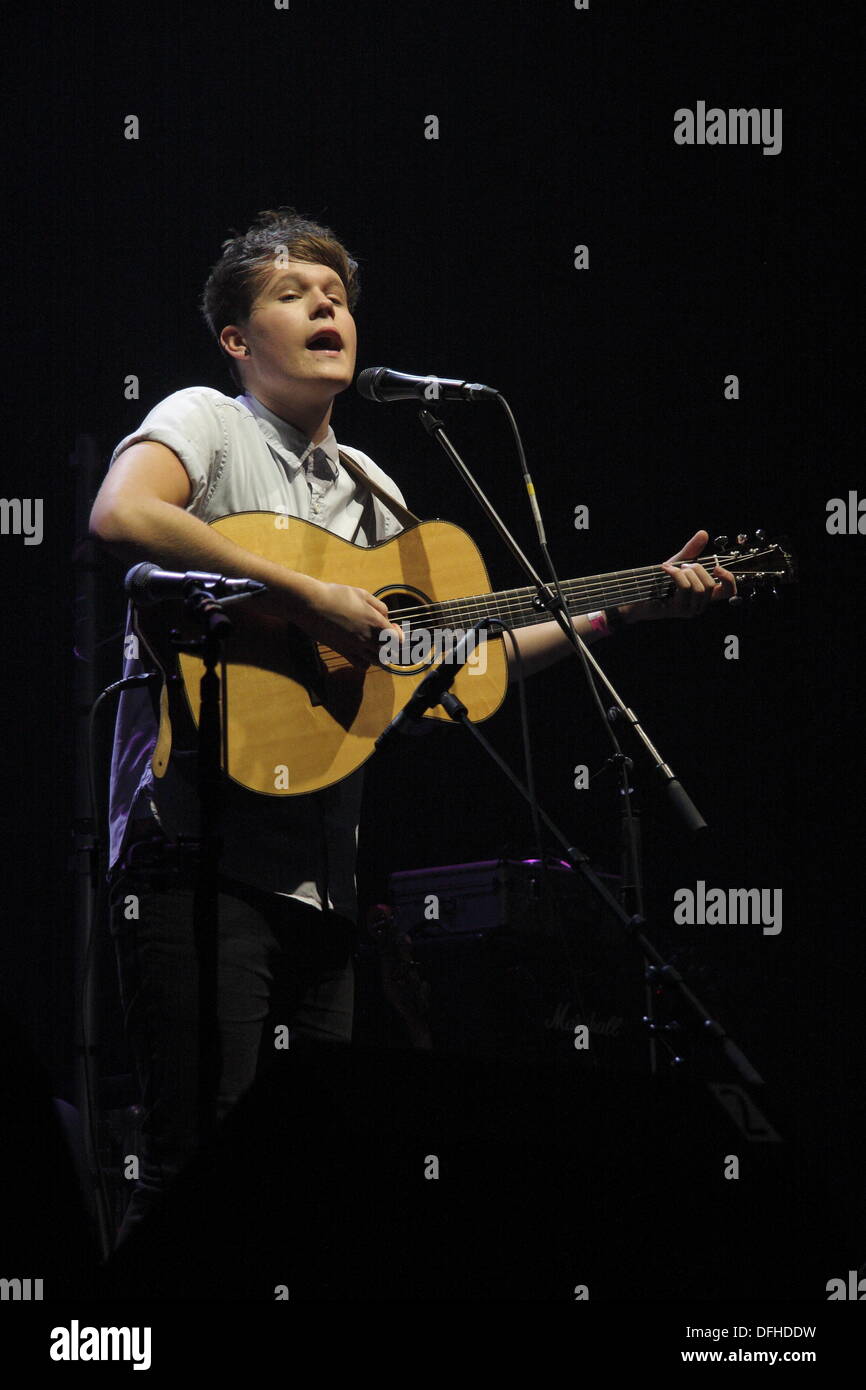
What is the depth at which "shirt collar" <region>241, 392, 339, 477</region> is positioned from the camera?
11.0 feet

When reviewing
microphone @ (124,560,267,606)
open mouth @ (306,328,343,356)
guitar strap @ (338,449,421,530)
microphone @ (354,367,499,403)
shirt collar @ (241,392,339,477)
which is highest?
open mouth @ (306,328,343,356)

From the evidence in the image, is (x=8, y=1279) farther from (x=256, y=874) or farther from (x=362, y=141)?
(x=362, y=141)

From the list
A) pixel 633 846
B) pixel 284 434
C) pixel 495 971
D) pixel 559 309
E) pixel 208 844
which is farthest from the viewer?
pixel 559 309

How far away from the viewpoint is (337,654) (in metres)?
3.15

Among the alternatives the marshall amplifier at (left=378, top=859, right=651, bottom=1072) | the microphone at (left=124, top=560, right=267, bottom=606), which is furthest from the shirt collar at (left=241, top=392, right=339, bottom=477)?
the marshall amplifier at (left=378, top=859, right=651, bottom=1072)

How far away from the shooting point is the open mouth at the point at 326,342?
3396mm

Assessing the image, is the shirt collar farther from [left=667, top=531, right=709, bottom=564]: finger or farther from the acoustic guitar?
[left=667, top=531, right=709, bottom=564]: finger

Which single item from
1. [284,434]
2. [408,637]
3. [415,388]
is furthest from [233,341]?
[408,637]

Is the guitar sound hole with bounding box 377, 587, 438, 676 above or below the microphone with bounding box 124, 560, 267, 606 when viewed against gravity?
above

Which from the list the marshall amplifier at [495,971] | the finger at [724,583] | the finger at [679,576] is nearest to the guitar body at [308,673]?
the finger at [679,576]

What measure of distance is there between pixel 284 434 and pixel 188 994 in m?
1.44

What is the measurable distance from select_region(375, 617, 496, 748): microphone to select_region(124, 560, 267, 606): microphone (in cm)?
38

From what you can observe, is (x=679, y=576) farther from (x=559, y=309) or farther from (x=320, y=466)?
(x=559, y=309)

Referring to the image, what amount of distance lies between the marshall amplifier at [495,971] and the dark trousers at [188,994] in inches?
61.9
